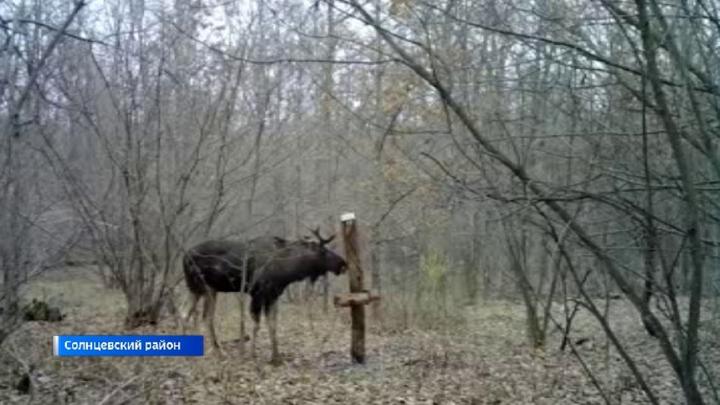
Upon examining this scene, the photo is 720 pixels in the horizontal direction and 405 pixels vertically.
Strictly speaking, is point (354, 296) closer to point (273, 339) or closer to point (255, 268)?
point (273, 339)

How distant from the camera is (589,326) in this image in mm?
14734

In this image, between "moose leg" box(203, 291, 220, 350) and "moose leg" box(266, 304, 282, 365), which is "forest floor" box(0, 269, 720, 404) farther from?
"moose leg" box(203, 291, 220, 350)

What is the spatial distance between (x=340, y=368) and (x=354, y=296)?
1064 mm

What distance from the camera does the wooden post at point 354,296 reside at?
1032 centimetres

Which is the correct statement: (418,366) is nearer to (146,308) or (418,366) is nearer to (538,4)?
(146,308)

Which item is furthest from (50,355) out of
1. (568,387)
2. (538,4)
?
(538,4)

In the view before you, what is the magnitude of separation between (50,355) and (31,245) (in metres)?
2.40
